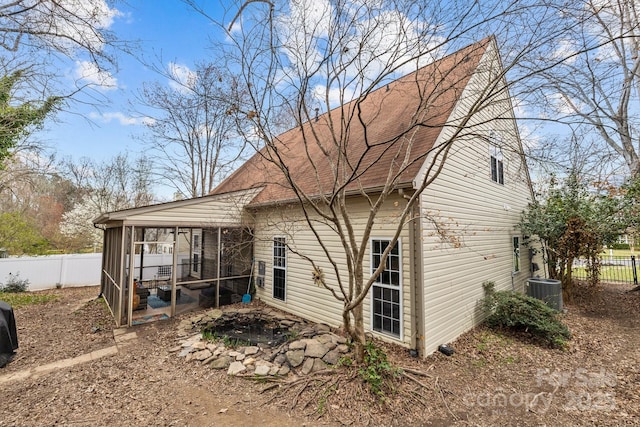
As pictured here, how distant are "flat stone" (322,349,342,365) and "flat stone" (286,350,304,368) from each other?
378 millimetres

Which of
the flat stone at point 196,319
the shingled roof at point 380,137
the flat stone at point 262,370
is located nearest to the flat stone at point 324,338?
the flat stone at point 262,370

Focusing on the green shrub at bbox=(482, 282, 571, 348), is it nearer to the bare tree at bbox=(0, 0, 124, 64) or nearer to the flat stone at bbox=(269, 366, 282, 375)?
the flat stone at bbox=(269, 366, 282, 375)

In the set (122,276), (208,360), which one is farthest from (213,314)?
(208,360)

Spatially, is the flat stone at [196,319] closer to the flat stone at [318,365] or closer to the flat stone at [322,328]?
the flat stone at [322,328]

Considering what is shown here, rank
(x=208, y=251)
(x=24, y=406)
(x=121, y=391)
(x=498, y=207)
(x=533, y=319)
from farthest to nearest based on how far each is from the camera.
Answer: (x=208, y=251) < (x=498, y=207) < (x=533, y=319) < (x=121, y=391) < (x=24, y=406)

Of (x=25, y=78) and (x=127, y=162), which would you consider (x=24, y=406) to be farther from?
(x=127, y=162)

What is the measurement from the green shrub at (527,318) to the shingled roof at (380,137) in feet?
13.5

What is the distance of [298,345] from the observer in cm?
481

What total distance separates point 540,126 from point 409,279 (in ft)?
10.8

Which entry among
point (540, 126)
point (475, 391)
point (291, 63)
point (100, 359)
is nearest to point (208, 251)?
point (100, 359)

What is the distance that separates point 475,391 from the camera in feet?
13.4

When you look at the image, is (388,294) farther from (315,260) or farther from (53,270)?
(53,270)

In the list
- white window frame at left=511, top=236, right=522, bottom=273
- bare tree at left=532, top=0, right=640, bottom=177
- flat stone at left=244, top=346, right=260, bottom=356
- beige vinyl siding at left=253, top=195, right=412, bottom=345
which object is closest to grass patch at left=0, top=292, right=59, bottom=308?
beige vinyl siding at left=253, top=195, right=412, bottom=345

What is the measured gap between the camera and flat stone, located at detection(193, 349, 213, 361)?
4.87 meters
